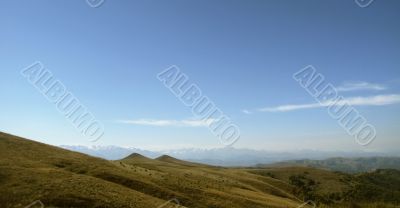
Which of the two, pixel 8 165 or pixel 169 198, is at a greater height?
pixel 8 165

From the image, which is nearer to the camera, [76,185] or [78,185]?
[76,185]

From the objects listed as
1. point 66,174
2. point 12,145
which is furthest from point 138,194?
point 12,145

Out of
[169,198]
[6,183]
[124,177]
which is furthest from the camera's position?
[124,177]

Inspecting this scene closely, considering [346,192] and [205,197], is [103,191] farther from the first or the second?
[346,192]

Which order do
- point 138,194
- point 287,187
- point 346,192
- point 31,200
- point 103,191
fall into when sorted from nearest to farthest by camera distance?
point 31,200, point 103,191, point 138,194, point 287,187, point 346,192

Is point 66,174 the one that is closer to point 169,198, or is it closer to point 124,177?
point 124,177

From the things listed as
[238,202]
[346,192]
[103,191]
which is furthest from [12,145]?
[346,192]

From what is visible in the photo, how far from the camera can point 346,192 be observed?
15238cm

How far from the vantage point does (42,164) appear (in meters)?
50.4

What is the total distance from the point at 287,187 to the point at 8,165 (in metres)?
88.7

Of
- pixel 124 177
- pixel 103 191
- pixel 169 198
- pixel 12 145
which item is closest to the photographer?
pixel 103 191

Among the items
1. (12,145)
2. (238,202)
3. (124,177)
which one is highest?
(12,145)

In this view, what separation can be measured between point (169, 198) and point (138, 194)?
4920mm

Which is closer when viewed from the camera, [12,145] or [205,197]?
[205,197]
